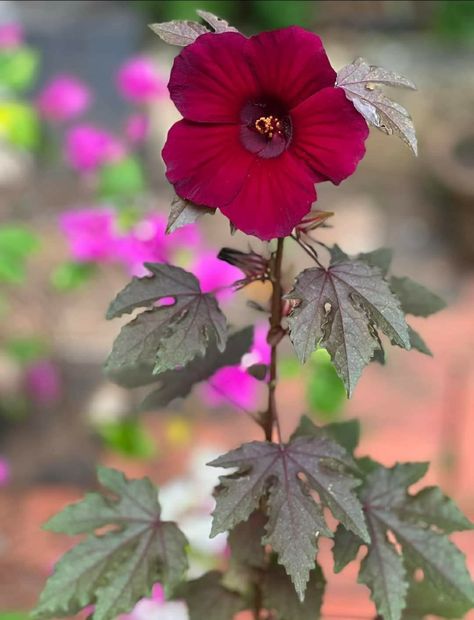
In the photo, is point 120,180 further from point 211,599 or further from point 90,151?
point 211,599

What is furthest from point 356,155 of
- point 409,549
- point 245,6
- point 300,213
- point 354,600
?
point 245,6

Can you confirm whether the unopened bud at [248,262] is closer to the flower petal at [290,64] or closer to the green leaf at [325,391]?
the flower petal at [290,64]

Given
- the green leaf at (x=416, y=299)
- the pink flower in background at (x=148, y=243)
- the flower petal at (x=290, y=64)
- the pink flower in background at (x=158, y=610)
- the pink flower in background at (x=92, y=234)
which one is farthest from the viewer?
the pink flower in background at (x=92, y=234)

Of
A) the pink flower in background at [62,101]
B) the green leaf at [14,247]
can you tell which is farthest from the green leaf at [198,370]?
the pink flower in background at [62,101]

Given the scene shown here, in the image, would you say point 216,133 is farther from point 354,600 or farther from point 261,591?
point 354,600

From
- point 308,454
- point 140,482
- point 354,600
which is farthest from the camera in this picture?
point 354,600

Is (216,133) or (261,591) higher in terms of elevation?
(216,133)
